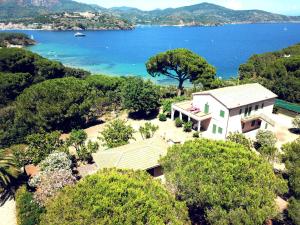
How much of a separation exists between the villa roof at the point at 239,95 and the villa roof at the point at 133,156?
10.5 metres

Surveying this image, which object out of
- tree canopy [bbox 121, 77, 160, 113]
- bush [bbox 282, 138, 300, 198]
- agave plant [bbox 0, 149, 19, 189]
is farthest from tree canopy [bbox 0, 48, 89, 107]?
bush [bbox 282, 138, 300, 198]

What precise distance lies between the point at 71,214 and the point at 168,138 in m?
20.1

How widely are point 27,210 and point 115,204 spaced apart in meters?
9.40

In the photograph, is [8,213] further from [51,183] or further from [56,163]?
[56,163]

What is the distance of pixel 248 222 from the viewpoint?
15266mm

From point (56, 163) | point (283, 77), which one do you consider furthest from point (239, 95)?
point (56, 163)

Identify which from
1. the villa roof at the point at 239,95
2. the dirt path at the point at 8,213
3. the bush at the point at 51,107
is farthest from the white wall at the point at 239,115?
the dirt path at the point at 8,213

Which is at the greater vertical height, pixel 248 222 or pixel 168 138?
pixel 248 222

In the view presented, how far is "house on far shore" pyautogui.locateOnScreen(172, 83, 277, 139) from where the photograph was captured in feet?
105

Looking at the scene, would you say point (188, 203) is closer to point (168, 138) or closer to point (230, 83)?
point (168, 138)

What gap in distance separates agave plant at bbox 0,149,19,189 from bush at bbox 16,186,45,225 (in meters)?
3.03

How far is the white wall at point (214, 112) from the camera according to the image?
3212 centimetres

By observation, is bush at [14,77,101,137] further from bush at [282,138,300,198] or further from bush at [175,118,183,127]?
bush at [282,138,300,198]

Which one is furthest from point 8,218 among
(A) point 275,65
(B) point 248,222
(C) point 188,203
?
(A) point 275,65
